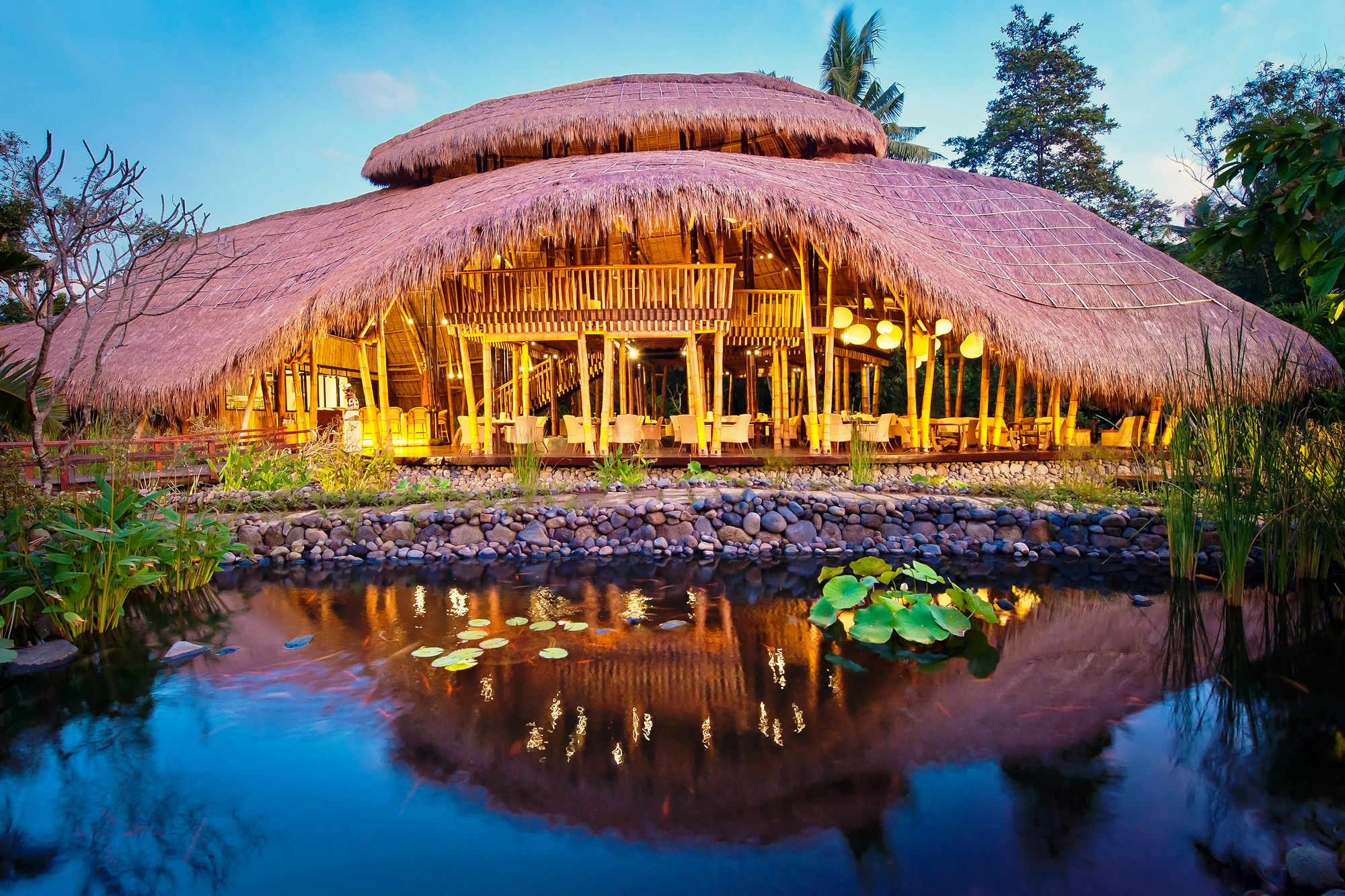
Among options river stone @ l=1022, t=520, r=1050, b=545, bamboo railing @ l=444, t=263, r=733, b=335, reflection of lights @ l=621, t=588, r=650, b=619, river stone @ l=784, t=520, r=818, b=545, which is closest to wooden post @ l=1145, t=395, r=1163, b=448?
river stone @ l=1022, t=520, r=1050, b=545

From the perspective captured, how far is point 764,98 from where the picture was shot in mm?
13812

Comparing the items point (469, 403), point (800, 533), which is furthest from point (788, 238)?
point (800, 533)

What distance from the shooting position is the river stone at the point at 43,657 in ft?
12.8

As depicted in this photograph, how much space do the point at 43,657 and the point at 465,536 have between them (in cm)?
325

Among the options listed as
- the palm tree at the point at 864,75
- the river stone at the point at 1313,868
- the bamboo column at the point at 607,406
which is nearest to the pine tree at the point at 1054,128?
the palm tree at the point at 864,75

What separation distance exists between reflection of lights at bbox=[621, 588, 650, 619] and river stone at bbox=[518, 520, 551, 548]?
5.25 feet

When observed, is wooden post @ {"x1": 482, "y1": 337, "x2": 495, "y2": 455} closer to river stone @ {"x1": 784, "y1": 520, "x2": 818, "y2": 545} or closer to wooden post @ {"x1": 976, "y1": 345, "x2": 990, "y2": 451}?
river stone @ {"x1": 784, "y1": 520, "x2": 818, "y2": 545}

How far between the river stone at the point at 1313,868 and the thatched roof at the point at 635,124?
532 inches

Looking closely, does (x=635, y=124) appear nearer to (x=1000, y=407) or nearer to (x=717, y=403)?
(x=717, y=403)

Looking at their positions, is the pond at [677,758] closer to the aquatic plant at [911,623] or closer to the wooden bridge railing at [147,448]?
the aquatic plant at [911,623]

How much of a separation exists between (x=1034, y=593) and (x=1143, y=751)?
2.49 metres

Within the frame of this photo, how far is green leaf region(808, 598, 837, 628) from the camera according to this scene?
4363 mm

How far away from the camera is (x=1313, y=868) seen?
199 cm

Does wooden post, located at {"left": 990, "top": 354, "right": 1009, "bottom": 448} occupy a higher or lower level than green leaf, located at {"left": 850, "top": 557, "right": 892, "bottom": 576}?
higher
